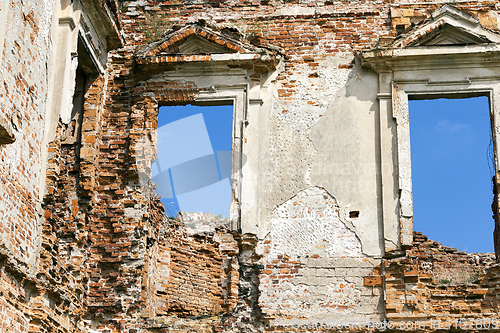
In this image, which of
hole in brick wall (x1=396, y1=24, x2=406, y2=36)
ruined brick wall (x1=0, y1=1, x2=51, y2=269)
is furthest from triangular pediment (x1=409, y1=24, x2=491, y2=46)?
ruined brick wall (x1=0, y1=1, x2=51, y2=269)

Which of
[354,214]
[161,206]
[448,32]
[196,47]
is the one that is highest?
[448,32]

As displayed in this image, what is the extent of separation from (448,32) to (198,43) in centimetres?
320

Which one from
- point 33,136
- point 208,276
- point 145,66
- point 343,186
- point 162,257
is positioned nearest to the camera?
point 33,136

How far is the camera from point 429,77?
9.77 m

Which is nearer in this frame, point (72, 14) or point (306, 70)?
point (72, 14)

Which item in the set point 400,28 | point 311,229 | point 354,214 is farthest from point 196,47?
point 354,214

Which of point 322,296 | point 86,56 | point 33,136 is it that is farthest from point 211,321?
point 86,56

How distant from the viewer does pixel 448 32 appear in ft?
32.5

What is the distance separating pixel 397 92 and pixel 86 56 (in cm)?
392

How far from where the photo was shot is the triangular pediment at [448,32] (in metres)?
9.81

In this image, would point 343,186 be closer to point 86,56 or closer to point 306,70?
point 306,70

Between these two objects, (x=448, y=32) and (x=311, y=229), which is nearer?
(x=311, y=229)

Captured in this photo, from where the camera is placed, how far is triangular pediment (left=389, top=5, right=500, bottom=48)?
9.81m

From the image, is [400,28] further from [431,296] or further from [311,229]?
[431,296]
